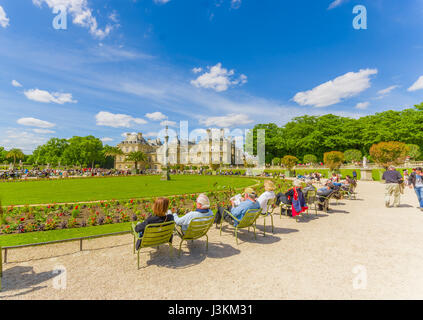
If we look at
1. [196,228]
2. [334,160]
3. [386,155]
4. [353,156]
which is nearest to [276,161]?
[353,156]

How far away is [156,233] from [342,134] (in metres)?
55.1

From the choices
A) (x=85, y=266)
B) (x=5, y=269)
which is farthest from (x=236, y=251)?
(x=5, y=269)

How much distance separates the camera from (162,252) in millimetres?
4789

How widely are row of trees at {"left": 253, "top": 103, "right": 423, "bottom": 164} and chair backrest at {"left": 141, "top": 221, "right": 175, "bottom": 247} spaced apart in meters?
46.5

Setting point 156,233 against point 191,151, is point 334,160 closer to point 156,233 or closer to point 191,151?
point 156,233

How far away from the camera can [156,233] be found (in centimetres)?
406

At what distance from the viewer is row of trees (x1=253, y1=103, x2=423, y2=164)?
41059 mm

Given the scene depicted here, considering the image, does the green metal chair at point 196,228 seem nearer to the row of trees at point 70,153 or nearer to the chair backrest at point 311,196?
the chair backrest at point 311,196

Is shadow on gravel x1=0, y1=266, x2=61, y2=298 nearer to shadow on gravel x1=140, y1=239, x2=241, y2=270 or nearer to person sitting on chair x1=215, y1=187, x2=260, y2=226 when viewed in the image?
shadow on gravel x1=140, y1=239, x2=241, y2=270

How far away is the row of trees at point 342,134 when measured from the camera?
135 feet

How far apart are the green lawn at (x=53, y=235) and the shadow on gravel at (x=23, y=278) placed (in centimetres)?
195

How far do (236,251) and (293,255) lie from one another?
1.20 metres

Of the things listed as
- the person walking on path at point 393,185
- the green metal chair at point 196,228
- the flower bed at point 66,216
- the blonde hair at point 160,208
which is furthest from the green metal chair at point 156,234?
the person walking on path at point 393,185
